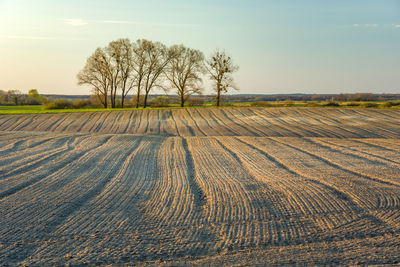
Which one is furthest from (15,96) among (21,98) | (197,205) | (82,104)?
(197,205)

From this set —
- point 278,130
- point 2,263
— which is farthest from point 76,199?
point 278,130

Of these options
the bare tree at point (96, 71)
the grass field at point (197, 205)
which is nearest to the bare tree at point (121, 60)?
the bare tree at point (96, 71)

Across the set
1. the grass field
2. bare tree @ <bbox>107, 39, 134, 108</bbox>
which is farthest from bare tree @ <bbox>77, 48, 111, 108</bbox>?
the grass field

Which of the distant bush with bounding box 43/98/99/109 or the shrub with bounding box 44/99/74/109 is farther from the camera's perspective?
the distant bush with bounding box 43/98/99/109

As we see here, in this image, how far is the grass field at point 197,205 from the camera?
165 inches

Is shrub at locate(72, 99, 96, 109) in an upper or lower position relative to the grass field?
upper

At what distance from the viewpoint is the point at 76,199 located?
634 cm

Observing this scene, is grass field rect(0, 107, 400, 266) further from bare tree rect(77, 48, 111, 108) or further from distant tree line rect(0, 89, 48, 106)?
distant tree line rect(0, 89, 48, 106)

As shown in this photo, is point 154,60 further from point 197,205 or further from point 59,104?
point 197,205

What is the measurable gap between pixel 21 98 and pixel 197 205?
6126 centimetres

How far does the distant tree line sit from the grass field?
49479 mm

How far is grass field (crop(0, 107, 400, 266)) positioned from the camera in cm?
420

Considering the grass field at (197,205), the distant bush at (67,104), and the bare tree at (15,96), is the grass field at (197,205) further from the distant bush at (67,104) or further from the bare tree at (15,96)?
the bare tree at (15,96)

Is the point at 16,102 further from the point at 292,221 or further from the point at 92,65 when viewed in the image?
the point at 292,221
